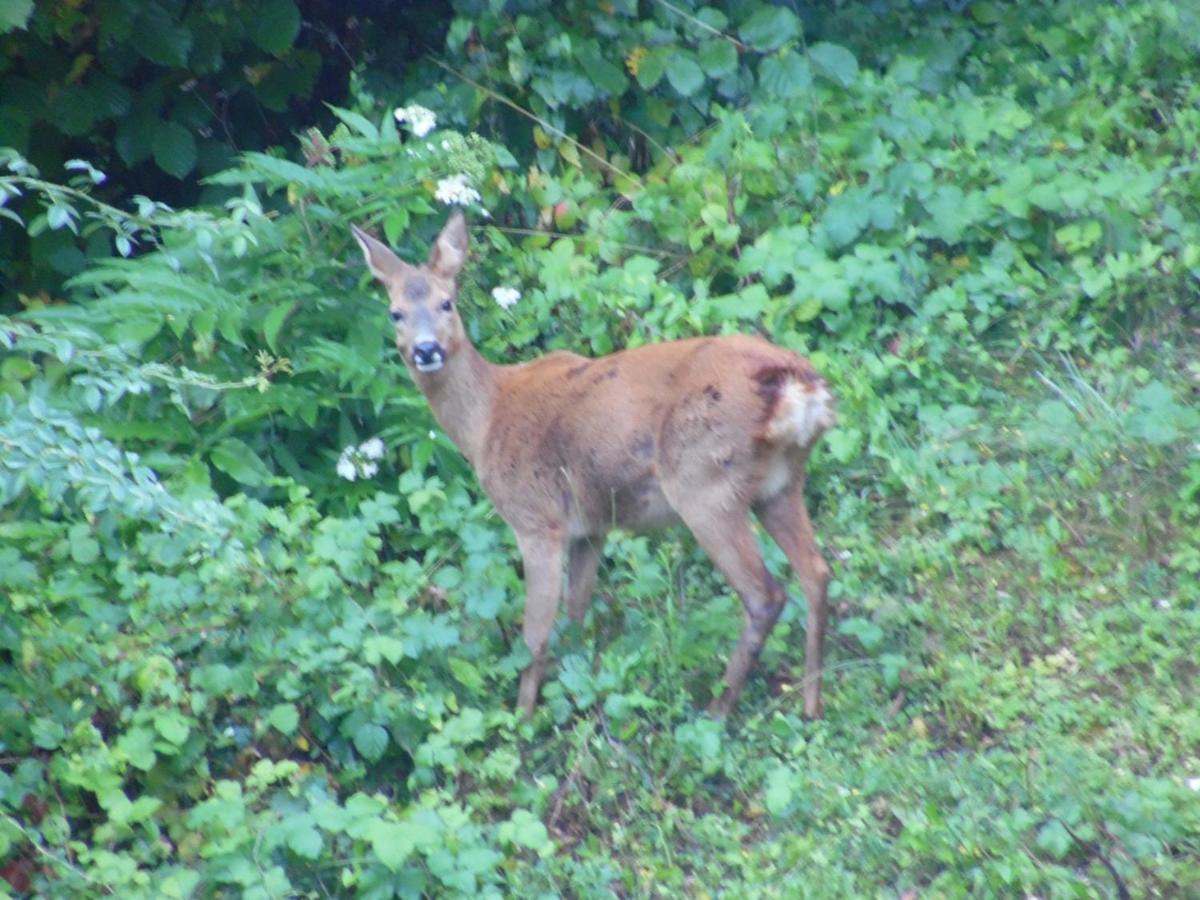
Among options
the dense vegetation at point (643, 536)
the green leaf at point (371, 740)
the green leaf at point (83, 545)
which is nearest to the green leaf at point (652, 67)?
the dense vegetation at point (643, 536)

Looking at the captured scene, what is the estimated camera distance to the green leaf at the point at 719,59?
8.67m

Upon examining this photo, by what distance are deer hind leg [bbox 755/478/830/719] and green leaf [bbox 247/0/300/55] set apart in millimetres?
3912

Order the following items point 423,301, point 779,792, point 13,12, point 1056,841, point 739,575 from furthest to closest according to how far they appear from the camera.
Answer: point 13,12
point 423,301
point 739,575
point 779,792
point 1056,841

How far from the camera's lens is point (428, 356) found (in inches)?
254

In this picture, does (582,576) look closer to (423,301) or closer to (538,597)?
(538,597)

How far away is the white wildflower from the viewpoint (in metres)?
7.41

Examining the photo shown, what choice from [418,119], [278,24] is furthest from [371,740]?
[278,24]

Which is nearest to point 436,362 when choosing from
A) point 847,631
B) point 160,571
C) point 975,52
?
point 160,571

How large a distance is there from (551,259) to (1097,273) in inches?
95.2

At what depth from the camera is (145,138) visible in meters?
8.55

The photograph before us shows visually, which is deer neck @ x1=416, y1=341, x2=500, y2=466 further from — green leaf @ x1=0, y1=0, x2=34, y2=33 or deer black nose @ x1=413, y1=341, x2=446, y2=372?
green leaf @ x1=0, y1=0, x2=34, y2=33

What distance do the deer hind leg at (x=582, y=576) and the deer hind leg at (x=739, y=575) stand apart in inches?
27.7

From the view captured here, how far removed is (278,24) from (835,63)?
2763 mm

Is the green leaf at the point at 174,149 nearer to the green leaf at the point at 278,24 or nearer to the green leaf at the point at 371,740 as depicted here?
the green leaf at the point at 278,24
